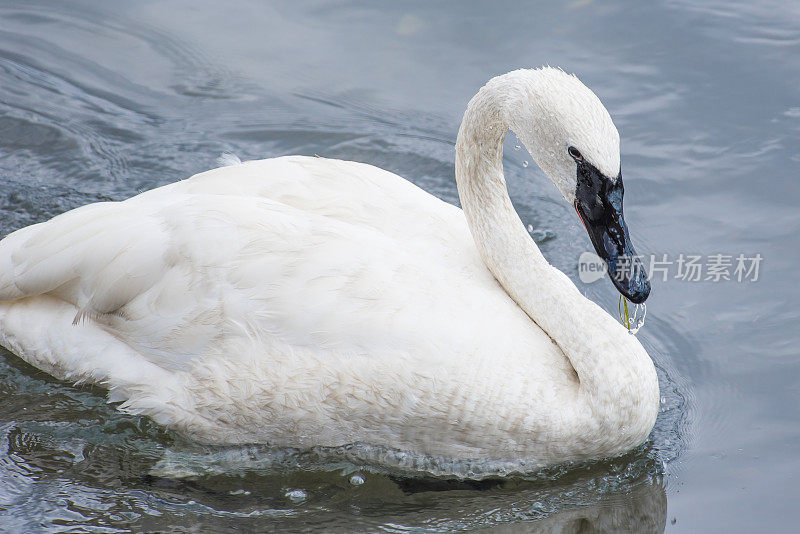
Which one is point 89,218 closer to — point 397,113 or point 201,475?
point 201,475

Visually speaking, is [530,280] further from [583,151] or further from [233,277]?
[233,277]


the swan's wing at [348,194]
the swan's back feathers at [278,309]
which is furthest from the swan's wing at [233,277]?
the swan's wing at [348,194]

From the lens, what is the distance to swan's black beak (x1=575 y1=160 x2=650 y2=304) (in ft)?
15.4

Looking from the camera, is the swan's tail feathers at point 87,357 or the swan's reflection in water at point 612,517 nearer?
the swan's reflection in water at point 612,517

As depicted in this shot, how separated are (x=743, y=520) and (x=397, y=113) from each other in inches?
178

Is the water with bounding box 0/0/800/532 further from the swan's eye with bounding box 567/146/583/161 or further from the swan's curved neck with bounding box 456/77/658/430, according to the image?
the swan's eye with bounding box 567/146/583/161

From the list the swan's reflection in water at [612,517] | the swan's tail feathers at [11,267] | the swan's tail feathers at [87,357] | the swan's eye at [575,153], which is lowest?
the swan's reflection in water at [612,517]

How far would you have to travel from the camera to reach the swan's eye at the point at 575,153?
4.67 m

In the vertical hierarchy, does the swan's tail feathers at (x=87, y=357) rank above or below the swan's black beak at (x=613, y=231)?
below

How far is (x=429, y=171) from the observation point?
7.81m

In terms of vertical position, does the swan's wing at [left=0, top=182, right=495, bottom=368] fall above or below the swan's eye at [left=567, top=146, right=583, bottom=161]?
below
